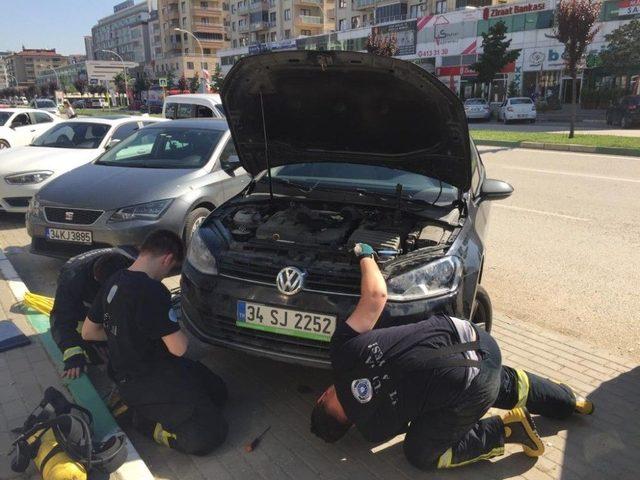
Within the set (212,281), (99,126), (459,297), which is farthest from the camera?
(99,126)

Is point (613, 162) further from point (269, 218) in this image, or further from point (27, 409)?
point (27, 409)

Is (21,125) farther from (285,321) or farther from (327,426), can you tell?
(327,426)

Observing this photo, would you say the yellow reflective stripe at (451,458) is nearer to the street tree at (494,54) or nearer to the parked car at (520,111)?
the parked car at (520,111)

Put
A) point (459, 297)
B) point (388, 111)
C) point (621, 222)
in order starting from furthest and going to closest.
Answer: point (621, 222)
point (388, 111)
point (459, 297)

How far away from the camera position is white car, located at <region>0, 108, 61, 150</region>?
12.8 metres

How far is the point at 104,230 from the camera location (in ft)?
16.0

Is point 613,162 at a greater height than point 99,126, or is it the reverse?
point 99,126

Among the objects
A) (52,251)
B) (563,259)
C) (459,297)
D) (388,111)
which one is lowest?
(563,259)

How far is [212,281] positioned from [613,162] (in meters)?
13.2

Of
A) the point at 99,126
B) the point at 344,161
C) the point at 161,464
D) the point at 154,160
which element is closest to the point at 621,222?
the point at 344,161

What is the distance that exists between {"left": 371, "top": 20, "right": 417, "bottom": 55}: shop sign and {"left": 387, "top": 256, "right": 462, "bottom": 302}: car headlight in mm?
49506

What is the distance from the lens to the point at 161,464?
8.82ft

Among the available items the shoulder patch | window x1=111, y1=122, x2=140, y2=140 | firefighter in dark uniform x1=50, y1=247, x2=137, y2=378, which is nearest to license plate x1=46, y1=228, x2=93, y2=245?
firefighter in dark uniform x1=50, y1=247, x2=137, y2=378

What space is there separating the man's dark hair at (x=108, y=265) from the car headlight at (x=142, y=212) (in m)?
1.62
